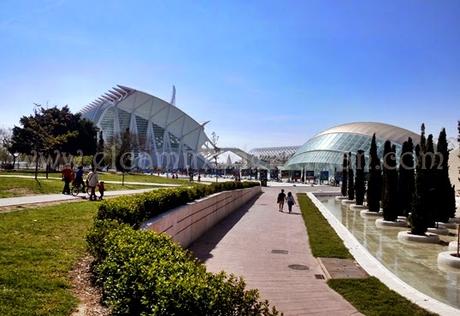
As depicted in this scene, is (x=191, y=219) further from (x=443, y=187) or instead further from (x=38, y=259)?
(x=443, y=187)

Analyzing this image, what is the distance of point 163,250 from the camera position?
19.2ft

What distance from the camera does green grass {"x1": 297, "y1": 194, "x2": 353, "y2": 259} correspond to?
42.5ft

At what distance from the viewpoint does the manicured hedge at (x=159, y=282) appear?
4012 millimetres

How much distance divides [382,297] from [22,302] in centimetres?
605

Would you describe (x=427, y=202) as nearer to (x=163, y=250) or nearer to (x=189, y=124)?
(x=163, y=250)

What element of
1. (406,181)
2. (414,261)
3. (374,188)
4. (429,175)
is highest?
(429,175)

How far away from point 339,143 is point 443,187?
58.8 m

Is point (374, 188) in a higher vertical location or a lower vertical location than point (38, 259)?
higher

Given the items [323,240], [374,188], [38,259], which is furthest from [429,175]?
[38,259]

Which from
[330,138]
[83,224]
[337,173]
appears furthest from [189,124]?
[83,224]

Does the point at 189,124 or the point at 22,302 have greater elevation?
the point at 189,124

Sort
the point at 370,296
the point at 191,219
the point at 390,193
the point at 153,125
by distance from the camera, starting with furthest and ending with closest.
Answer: the point at 153,125 → the point at 390,193 → the point at 191,219 → the point at 370,296

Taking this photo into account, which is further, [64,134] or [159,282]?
[64,134]

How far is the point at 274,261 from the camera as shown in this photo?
39.1ft
